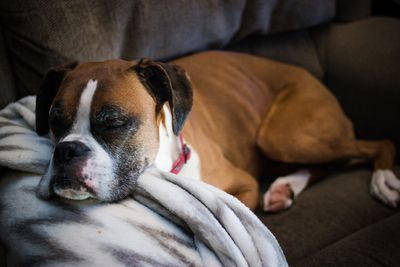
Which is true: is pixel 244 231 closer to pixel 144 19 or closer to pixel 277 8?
pixel 144 19

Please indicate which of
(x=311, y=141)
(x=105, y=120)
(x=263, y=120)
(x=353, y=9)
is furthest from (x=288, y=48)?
(x=105, y=120)

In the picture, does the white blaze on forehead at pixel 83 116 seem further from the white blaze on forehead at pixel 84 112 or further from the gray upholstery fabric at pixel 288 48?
the gray upholstery fabric at pixel 288 48

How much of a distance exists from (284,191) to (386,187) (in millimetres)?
367

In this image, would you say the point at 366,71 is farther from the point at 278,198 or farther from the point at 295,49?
the point at 278,198

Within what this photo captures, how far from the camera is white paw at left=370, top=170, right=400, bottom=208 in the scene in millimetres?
1581

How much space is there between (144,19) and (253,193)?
0.74m

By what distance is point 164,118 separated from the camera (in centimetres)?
135

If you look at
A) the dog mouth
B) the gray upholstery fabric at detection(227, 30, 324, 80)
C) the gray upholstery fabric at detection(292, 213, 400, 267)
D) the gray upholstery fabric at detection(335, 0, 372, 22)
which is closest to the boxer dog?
the dog mouth

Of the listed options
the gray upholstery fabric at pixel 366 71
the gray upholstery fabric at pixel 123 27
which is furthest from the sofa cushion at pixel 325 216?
the gray upholstery fabric at pixel 123 27

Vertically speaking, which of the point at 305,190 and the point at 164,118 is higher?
the point at 164,118

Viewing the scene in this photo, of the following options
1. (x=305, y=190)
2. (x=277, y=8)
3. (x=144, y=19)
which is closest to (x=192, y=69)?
(x=144, y=19)

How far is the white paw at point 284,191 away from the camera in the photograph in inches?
63.3

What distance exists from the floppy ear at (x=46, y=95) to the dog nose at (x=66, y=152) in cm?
24

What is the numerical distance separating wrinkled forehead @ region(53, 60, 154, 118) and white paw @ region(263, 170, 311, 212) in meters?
0.64
